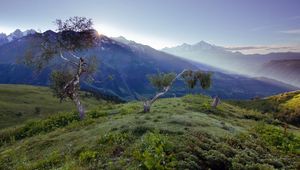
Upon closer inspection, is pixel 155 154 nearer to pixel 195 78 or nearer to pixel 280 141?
pixel 280 141

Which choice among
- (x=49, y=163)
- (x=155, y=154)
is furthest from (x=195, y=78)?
(x=155, y=154)

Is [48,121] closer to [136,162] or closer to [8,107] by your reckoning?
[136,162]

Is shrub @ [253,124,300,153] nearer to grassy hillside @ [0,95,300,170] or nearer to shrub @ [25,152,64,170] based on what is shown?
grassy hillside @ [0,95,300,170]

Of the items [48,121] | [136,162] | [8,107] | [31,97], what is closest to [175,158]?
[136,162]

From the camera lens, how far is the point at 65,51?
52.9 meters

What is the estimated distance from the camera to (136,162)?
20422mm

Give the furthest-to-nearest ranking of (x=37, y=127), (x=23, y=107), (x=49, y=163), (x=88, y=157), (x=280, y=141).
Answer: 1. (x=23, y=107)
2. (x=37, y=127)
3. (x=280, y=141)
4. (x=49, y=163)
5. (x=88, y=157)

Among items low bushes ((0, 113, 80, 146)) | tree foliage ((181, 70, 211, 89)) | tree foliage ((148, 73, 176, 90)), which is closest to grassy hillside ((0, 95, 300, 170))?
low bushes ((0, 113, 80, 146))

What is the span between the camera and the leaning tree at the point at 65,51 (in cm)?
5008

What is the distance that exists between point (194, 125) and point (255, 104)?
126288 millimetres

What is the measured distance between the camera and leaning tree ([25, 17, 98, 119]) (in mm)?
50081

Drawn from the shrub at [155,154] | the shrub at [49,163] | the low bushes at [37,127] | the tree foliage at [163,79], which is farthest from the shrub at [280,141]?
the low bushes at [37,127]

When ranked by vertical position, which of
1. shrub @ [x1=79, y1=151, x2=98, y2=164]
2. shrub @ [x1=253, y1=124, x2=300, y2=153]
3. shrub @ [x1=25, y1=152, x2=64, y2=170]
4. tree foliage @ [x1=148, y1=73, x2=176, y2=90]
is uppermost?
tree foliage @ [x1=148, y1=73, x2=176, y2=90]

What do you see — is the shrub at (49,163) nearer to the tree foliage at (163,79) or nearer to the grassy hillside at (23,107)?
the tree foliage at (163,79)
